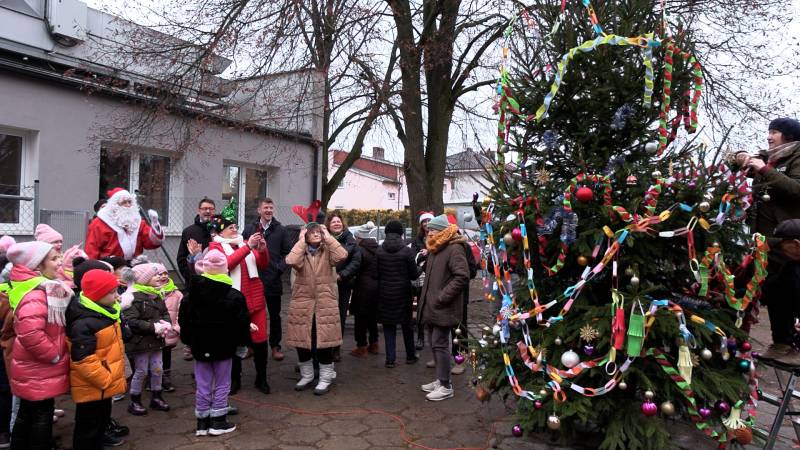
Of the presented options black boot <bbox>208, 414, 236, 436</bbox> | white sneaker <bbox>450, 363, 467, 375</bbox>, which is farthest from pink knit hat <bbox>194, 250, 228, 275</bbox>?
white sneaker <bbox>450, 363, 467, 375</bbox>

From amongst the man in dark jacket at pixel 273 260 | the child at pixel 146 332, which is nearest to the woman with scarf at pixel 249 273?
the child at pixel 146 332

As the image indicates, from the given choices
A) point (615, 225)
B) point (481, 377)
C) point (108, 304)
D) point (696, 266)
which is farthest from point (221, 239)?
point (696, 266)

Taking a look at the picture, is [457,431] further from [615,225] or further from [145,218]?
[145,218]

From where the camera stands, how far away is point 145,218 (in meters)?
6.44

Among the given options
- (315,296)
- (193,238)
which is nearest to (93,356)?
(315,296)

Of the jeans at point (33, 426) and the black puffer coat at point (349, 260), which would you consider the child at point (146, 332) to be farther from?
the black puffer coat at point (349, 260)

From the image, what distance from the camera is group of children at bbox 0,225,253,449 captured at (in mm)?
3689

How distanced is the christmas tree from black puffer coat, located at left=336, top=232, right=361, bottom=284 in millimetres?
2426

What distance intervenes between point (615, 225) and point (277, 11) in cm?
668

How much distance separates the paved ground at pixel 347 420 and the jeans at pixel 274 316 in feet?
2.10

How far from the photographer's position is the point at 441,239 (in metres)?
5.62

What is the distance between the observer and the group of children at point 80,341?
3.69 m

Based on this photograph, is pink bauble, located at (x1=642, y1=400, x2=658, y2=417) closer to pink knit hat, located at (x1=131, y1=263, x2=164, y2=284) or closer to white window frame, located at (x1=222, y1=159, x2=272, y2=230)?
pink knit hat, located at (x1=131, y1=263, x2=164, y2=284)

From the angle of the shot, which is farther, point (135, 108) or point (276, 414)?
point (135, 108)
